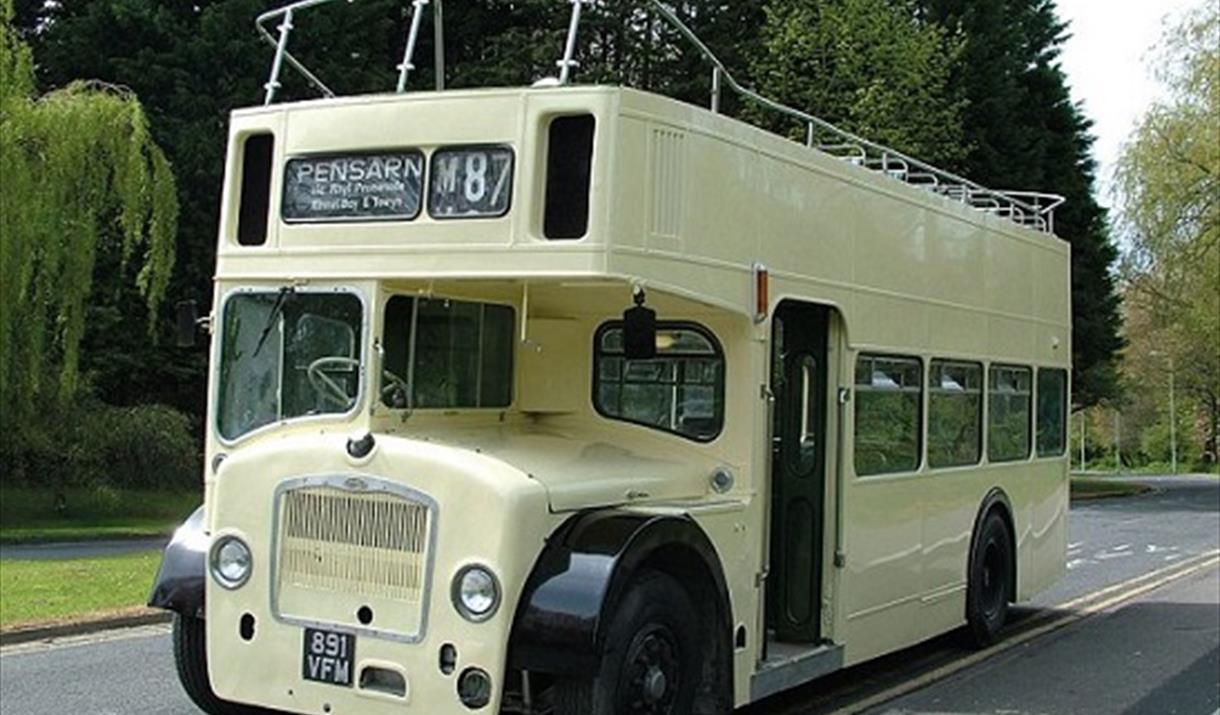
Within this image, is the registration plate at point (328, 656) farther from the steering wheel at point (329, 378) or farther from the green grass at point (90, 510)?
the green grass at point (90, 510)

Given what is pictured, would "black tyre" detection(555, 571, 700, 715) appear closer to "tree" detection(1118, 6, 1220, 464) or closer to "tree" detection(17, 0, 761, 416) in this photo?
"tree" detection(17, 0, 761, 416)

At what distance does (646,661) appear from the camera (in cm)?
661

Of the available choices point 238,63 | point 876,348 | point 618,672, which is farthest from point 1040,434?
point 238,63

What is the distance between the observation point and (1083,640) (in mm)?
11930

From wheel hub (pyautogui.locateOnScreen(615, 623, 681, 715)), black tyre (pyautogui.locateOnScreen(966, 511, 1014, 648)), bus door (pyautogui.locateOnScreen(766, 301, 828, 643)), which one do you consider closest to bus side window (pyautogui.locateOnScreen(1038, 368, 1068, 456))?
black tyre (pyautogui.locateOnScreen(966, 511, 1014, 648))

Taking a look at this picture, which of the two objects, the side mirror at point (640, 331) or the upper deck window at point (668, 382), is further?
the upper deck window at point (668, 382)

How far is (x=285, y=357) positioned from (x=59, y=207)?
17630 mm

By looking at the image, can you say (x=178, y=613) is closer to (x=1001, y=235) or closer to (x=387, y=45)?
(x=1001, y=235)

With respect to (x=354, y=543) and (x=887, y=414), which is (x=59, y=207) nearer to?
(x=887, y=414)

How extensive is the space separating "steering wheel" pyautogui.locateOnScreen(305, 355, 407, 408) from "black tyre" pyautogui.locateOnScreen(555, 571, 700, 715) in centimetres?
154

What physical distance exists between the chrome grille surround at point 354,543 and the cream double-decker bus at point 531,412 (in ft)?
0.04

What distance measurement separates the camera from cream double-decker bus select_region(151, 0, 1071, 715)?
6309mm

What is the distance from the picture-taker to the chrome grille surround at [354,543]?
20.8 feet

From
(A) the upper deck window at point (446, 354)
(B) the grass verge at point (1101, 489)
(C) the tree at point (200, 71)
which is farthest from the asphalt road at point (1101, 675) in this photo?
(B) the grass verge at point (1101, 489)
